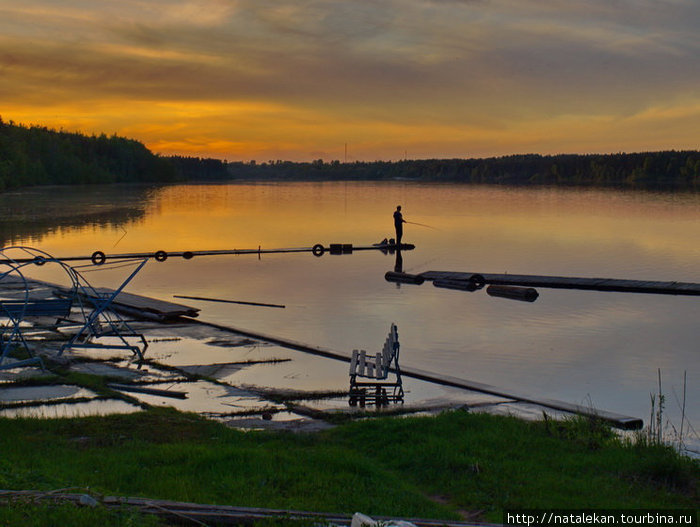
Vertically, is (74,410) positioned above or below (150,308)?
below

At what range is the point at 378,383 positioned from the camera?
45.8ft

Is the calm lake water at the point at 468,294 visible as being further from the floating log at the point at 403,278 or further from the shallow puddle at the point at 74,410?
the shallow puddle at the point at 74,410

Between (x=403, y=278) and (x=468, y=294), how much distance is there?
4264mm

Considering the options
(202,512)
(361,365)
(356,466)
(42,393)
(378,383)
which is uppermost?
(202,512)

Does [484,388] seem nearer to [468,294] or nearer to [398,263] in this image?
[468,294]

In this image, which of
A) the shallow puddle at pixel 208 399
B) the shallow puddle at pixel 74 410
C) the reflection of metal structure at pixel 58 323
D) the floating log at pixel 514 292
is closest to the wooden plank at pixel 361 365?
the shallow puddle at pixel 208 399

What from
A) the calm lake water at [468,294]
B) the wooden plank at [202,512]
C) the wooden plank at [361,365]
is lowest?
the calm lake water at [468,294]

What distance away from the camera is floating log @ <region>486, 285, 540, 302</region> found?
30062 mm

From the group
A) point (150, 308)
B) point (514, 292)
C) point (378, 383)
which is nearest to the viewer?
point (378, 383)

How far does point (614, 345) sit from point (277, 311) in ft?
36.9

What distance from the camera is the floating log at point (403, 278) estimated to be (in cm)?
3466

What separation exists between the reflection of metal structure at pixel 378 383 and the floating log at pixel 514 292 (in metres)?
16.6

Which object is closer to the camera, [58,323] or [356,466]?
[356,466]

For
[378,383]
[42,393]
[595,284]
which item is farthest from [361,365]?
[595,284]
